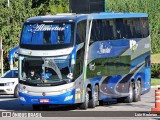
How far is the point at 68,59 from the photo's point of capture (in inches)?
967

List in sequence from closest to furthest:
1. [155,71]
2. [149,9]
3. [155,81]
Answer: [155,81], [155,71], [149,9]

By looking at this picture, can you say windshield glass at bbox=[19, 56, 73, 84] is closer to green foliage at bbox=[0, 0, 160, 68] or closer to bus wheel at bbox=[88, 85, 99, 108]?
bus wheel at bbox=[88, 85, 99, 108]

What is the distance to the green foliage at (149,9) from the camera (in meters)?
70.1

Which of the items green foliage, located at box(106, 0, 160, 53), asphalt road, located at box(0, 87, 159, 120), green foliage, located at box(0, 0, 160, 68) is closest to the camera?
asphalt road, located at box(0, 87, 159, 120)

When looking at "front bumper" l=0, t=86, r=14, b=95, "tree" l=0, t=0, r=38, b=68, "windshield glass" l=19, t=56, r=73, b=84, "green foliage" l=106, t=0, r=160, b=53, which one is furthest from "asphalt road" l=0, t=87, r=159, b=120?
"green foliage" l=106, t=0, r=160, b=53

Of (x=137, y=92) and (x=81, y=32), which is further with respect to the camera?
(x=137, y=92)

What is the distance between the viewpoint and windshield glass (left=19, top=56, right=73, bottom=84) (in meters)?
24.6

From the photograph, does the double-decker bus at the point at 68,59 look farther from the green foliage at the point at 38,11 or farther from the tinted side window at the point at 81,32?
the green foliage at the point at 38,11

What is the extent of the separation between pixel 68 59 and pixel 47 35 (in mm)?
1214

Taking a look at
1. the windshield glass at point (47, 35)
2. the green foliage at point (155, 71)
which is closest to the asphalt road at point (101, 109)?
the windshield glass at point (47, 35)

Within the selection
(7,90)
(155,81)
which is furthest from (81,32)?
(155,81)

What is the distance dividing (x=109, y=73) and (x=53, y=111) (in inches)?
137

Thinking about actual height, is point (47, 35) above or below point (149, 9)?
above

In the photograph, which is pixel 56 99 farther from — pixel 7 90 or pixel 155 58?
pixel 155 58
